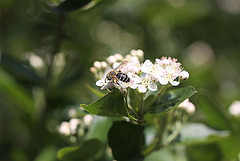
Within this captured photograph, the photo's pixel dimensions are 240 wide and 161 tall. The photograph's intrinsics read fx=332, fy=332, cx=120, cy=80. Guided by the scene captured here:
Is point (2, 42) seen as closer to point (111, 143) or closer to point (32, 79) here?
point (32, 79)

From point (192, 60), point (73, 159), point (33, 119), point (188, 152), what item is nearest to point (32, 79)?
point (33, 119)

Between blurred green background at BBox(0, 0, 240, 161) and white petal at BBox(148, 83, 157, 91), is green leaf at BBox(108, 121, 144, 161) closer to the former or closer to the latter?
white petal at BBox(148, 83, 157, 91)

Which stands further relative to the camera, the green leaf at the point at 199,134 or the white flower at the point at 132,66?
the green leaf at the point at 199,134

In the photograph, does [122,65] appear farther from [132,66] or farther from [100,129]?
[100,129]

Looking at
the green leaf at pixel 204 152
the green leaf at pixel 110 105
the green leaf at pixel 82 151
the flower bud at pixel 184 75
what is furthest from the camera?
the green leaf at pixel 204 152

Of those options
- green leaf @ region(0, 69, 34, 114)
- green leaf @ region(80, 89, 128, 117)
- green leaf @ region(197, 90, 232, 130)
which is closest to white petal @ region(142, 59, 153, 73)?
green leaf @ region(80, 89, 128, 117)

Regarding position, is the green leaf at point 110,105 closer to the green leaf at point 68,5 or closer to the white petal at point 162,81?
the white petal at point 162,81

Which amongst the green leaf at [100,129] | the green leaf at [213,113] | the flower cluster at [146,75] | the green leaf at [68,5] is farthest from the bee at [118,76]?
the green leaf at [213,113]
